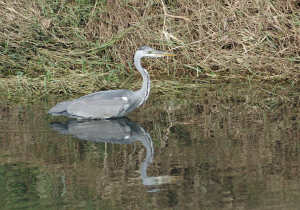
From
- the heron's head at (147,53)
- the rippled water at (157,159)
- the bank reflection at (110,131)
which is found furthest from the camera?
the heron's head at (147,53)

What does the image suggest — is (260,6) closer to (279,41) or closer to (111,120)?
(279,41)

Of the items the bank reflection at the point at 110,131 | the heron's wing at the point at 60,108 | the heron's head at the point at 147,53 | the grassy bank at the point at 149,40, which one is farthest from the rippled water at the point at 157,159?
the grassy bank at the point at 149,40

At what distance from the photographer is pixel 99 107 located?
809 cm

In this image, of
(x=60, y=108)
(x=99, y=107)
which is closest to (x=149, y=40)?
(x=99, y=107)

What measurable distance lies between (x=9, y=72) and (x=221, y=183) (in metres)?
7.05

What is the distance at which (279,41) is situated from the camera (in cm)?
1083

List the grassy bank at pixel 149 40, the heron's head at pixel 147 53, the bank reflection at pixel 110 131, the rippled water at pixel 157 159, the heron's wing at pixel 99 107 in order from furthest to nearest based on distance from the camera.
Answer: the grassy bank at pixel 149 40
the heron's head at pixel 147 53
the heron's wing at pixel 99 107
the bank reflection at pixel 110 131
the rippled water at pixel 157 159

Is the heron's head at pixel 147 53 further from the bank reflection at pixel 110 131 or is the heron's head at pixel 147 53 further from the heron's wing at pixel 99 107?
the bank reflection at pixel 110 131

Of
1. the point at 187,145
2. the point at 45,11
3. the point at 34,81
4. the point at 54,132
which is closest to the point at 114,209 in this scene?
the point at 187,145

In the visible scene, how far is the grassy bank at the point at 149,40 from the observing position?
10.7 meters

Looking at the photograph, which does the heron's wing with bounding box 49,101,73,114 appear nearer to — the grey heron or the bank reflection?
the grey heron

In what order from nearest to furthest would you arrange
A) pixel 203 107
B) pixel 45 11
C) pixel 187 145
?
pixel 187 145 → pixel 203 107 → pixel 45 11

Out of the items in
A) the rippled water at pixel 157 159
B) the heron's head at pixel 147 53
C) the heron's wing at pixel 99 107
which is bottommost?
the rippled water at pixel 157 159

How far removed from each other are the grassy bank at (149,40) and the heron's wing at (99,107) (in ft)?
6.55
